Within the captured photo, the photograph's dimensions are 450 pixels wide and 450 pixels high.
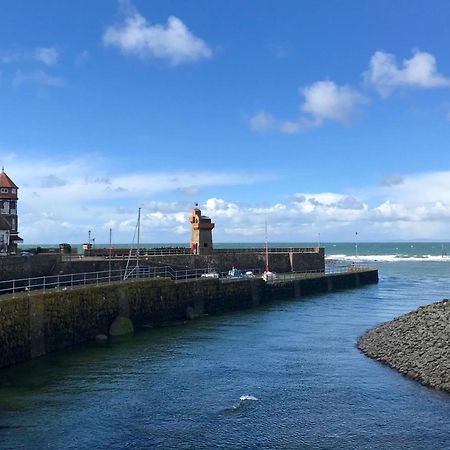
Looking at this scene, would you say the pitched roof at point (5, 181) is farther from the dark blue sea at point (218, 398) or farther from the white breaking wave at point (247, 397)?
the white breaking wave at point (247, 397)

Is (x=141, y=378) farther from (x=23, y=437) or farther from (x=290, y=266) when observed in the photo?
(x=290, y=266)

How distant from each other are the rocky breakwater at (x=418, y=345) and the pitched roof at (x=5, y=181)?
44.8 m

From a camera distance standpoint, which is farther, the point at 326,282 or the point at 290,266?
the point at 290,266

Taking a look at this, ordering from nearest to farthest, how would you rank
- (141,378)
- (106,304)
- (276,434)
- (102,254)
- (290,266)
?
(276,434) < (141,378) < (106,304) < (102,254) < (290,266)

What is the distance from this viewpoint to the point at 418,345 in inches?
1093

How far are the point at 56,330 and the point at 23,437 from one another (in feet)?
43.9

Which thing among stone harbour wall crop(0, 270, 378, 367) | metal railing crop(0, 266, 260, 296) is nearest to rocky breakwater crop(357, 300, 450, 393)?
stone harbour wall crop(0, 270, 378, 367)

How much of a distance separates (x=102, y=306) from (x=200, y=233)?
32.6 m

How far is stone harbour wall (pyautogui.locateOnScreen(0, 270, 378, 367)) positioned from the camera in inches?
1074

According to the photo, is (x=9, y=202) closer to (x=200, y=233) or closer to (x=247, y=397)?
(x=200, y=233)

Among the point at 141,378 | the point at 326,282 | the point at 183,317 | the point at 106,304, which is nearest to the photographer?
the point at 141,378

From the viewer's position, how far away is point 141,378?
963 inches

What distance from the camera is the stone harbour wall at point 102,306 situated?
27281 mm

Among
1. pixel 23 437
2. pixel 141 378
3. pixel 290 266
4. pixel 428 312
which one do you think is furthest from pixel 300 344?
pixel 290 266
